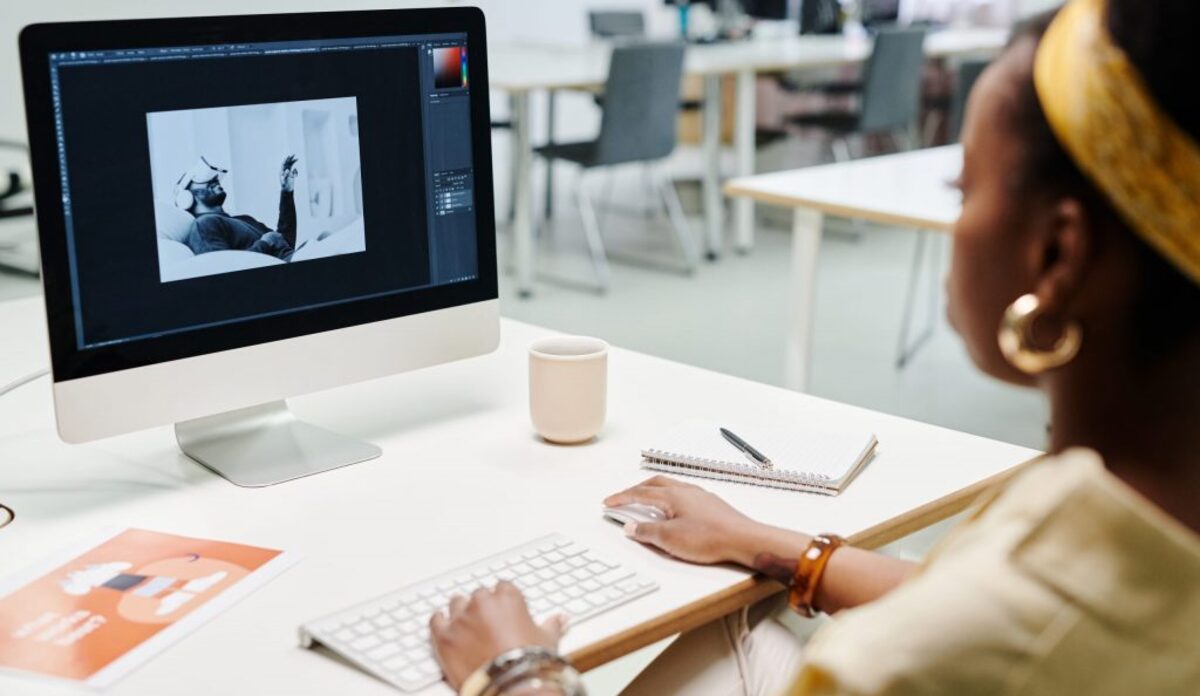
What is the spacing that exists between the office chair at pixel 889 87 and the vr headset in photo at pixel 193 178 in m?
4.43

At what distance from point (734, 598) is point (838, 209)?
1720mm

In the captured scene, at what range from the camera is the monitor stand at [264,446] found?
4.21 ft

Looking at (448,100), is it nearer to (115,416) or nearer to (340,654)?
(115,416)

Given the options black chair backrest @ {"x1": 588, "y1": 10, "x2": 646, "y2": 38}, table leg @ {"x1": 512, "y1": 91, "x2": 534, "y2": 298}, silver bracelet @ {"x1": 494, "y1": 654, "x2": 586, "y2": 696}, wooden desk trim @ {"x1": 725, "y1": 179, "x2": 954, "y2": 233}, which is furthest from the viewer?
black chair backrest @ {"x1": 588, "y1": 10, "x2": 646, "y2": 38}

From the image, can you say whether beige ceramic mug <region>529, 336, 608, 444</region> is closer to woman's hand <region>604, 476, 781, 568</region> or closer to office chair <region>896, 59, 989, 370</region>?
woman's hand <region>604, 476, 781, 568</region>

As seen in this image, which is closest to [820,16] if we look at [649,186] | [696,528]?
[649,186]

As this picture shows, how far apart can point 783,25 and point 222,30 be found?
698cm

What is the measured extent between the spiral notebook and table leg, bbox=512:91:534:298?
318cm

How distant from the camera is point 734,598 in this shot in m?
1.08

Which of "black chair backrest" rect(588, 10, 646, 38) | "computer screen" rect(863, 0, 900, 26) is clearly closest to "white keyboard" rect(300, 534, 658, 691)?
"black chair backrest" rect(588, 10, 646, 38)

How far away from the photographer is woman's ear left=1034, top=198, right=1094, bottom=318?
687 mm

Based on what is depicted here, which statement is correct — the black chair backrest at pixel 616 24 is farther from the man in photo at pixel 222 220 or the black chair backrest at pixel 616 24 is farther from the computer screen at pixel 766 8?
the man in photo at pixel 222 220

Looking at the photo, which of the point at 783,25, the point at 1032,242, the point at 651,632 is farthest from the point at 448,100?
the point at 783,25

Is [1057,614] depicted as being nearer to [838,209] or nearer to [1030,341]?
[1030,341]
